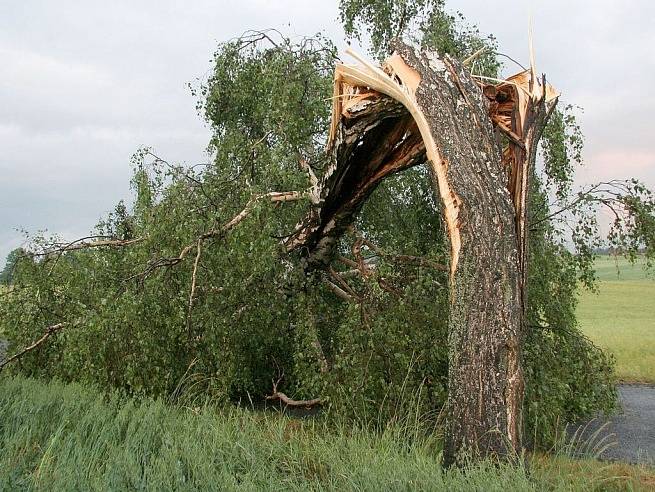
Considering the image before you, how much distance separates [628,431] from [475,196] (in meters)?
4.16

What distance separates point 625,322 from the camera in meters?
16.0

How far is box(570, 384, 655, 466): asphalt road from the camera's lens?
6112 millimetres

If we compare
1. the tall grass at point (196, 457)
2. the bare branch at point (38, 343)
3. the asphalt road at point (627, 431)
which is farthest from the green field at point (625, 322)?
the bare branch at point (38, 343)

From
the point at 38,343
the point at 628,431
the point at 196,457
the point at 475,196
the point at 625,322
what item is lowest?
the point at 628,431

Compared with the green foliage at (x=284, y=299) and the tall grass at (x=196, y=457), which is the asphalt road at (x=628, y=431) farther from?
the tall grass at (x=196, y=457)

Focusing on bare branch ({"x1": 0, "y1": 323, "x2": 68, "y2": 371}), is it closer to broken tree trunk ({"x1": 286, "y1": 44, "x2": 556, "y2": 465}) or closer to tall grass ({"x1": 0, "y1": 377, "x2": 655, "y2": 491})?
tall grass ({"x1": 0, "y1": 377, "x2": 655, "y2": 491})

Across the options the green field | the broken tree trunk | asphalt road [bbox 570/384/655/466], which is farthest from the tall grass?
the green field

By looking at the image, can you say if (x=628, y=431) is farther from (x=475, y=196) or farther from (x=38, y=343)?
(x=38, y=343)

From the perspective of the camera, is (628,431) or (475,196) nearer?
(475,196)

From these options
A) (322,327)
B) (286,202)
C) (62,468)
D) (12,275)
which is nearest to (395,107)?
(286,202)

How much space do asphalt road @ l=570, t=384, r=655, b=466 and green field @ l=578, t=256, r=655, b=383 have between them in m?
0.80

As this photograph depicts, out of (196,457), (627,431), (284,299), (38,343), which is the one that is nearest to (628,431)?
(627,431)

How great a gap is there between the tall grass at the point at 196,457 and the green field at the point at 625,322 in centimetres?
269

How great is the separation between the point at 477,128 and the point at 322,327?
9.79 ft
